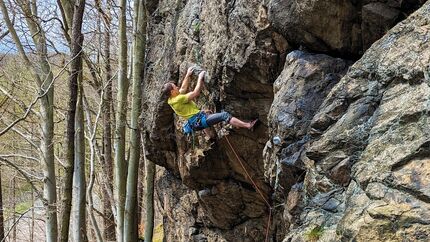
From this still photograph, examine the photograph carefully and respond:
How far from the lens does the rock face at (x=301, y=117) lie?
3764 mm

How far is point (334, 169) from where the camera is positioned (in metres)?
A: 4.64

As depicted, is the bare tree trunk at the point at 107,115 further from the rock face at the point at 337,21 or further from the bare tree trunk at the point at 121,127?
the rock face at the point at 337,21

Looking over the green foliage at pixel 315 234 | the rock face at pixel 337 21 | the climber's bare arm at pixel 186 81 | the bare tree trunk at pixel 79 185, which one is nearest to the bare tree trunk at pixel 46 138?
the bare tree trunk at pixel 79 185

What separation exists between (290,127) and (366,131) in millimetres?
1611

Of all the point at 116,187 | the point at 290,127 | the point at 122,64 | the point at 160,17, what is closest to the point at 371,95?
the point at 290,127

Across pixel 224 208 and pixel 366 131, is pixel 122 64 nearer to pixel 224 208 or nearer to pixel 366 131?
pixel 224 208

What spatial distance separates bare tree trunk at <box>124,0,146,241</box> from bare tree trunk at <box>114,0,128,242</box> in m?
0.26

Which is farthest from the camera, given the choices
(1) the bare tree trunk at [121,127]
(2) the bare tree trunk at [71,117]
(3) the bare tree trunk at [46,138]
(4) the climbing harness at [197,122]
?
(1) the bare tree trunk at [121,127]

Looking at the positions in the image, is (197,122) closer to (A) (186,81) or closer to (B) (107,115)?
(A) (186,81)

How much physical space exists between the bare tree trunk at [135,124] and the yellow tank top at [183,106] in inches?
161

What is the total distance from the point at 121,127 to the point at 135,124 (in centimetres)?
39

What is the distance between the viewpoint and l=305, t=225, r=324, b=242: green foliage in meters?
4.41

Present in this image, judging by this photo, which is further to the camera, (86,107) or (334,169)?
(86,107)

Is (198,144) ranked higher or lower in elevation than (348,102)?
higher
